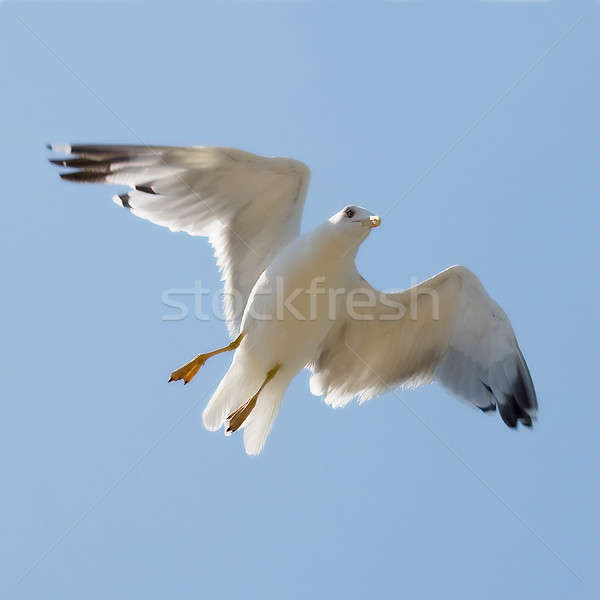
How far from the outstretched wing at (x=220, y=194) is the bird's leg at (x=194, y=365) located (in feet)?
1.18

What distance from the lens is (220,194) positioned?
7.04 meters

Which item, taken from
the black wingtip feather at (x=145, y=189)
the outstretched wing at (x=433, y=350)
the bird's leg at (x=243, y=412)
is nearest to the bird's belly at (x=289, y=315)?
the bird's leg at (x=243, y=412)

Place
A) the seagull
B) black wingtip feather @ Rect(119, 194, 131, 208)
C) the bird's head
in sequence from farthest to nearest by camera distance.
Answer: black wingtip feather @ Rect(119, 194, 131, 208)
the seagull
the bird's head

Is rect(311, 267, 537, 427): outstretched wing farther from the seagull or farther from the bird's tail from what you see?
the bird's tail

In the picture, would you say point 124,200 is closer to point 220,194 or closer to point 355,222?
point 220,194

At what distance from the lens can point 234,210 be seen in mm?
7133

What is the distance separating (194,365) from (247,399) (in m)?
0.45

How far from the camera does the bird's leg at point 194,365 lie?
22.6 ft

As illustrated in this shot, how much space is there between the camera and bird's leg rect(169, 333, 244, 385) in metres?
6.88

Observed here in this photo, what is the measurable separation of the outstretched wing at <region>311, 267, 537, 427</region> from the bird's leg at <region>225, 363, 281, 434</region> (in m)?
0.62

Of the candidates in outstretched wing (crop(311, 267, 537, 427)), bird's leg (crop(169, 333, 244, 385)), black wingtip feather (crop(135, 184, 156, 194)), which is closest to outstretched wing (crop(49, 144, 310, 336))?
black wingtip feather (crop(135, 184, 156, 194))

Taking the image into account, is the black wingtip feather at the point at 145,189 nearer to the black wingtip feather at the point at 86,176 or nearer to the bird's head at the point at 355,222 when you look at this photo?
the black wingtip feather at the point at 86,176

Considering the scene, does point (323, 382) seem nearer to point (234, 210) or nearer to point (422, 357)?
point (422, 357)

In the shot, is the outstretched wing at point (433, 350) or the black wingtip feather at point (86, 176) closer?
the black wingtip feather at point (86, 176)
